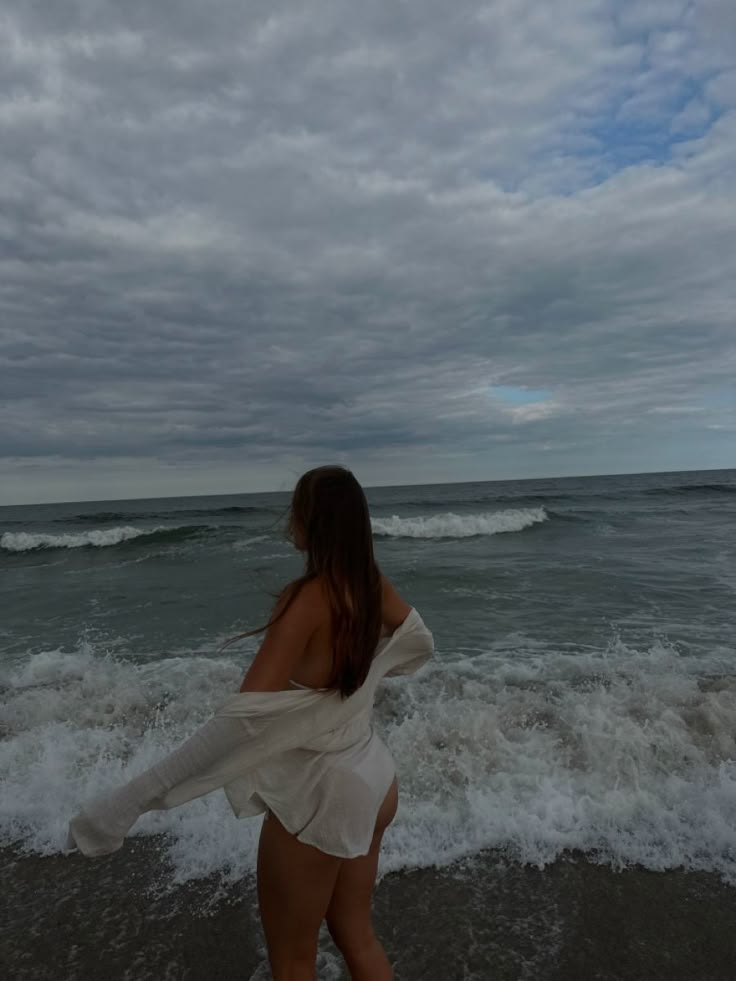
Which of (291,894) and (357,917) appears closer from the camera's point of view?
(291,894)

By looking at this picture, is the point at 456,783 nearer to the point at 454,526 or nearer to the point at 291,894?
the point at 291,894

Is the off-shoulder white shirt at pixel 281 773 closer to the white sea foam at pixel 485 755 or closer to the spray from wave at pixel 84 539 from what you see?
the white sea foam at pixel 485 755

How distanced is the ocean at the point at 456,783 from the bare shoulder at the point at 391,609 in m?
0.40

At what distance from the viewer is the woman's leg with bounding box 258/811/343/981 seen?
5.84 feet

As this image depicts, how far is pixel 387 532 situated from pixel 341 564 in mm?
22727

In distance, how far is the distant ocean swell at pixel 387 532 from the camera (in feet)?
80.2

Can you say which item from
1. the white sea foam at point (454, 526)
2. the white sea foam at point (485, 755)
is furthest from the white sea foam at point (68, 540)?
the white sea foam at point (485, 755)

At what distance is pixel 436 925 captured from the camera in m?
2.93

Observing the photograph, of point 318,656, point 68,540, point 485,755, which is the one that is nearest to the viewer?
point 318,656

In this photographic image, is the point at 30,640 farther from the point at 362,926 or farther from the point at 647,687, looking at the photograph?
the point at 362,926

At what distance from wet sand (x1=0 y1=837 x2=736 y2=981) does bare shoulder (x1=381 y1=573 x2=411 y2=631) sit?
5.62 ft

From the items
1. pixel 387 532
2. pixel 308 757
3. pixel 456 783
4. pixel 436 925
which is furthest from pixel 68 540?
pixel 308 757

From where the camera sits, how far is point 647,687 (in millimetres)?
5668

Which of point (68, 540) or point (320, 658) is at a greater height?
point (320, 658)
